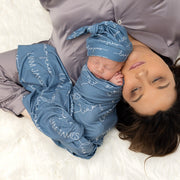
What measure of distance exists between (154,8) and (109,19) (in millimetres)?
171

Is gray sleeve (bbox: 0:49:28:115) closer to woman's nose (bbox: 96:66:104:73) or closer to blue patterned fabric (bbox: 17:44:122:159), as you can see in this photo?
blue patterned fabric (bbox: 17:44:122:159)

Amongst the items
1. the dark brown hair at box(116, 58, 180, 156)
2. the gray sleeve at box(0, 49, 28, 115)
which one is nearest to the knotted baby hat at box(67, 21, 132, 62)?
the dark brown hair at box(116, 58, 180, 156)

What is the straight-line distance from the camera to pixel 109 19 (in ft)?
2.95

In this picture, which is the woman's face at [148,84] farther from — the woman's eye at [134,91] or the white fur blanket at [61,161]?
the white fur blanket at [61,161]

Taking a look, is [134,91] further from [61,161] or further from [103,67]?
[61,161]

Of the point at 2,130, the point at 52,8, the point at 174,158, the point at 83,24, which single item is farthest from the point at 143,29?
the point at 2,130

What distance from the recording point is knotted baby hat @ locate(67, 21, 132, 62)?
819 mm

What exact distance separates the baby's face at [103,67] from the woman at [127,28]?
4 cm

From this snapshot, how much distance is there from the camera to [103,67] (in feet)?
2.80

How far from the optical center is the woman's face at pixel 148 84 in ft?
2.62

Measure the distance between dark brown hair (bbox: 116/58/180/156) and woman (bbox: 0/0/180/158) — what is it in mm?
28

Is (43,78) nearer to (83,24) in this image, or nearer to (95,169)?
(83,24)

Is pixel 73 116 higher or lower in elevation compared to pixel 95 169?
higher

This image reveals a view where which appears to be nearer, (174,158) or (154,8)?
(154,8)
